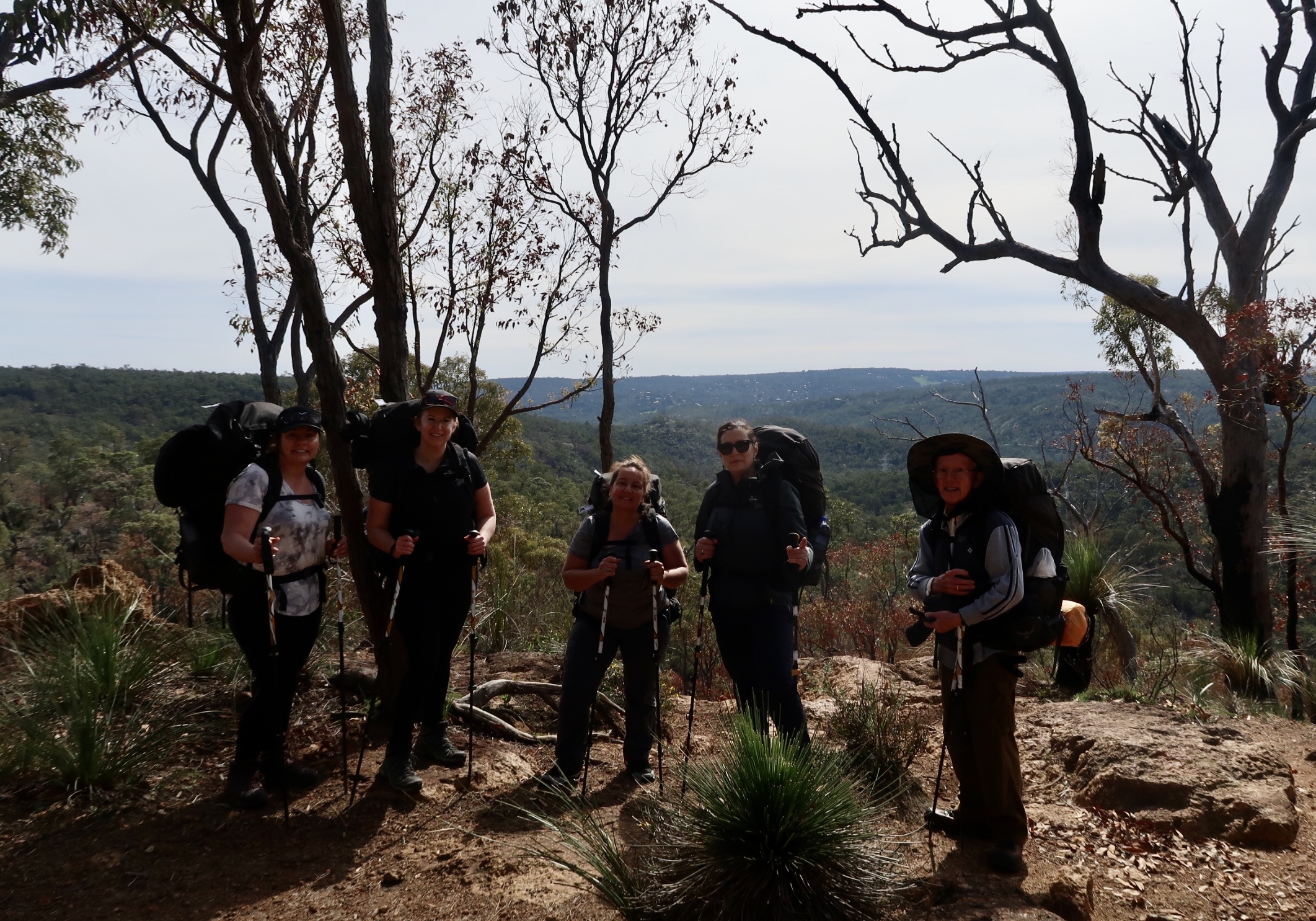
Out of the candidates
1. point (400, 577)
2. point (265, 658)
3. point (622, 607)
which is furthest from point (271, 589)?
point (622, 607)

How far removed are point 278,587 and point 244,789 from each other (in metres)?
0.93

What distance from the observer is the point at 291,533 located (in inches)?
151

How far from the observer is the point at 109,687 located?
176 inches

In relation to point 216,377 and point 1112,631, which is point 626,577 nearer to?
point 1112,631

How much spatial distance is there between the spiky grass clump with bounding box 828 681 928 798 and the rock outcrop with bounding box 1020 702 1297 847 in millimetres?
871

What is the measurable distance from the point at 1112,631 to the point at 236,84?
9.23 meters

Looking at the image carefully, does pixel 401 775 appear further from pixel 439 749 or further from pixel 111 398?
pixel 111 398

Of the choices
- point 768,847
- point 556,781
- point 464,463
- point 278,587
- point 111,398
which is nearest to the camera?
point 768,847

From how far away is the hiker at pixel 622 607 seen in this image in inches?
173

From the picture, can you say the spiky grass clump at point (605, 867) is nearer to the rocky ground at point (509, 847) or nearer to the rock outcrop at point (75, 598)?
the rocky ground at point (509, 847)

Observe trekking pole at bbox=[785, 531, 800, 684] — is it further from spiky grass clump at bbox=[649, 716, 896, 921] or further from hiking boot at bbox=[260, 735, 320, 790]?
hiking boot at bbox=[260, 735, 320, 790]

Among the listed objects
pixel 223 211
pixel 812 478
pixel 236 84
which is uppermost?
pixel 223 211

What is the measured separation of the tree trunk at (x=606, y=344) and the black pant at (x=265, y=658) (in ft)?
19.9

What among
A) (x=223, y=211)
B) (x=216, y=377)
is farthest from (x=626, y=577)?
(x=216, y=377)
